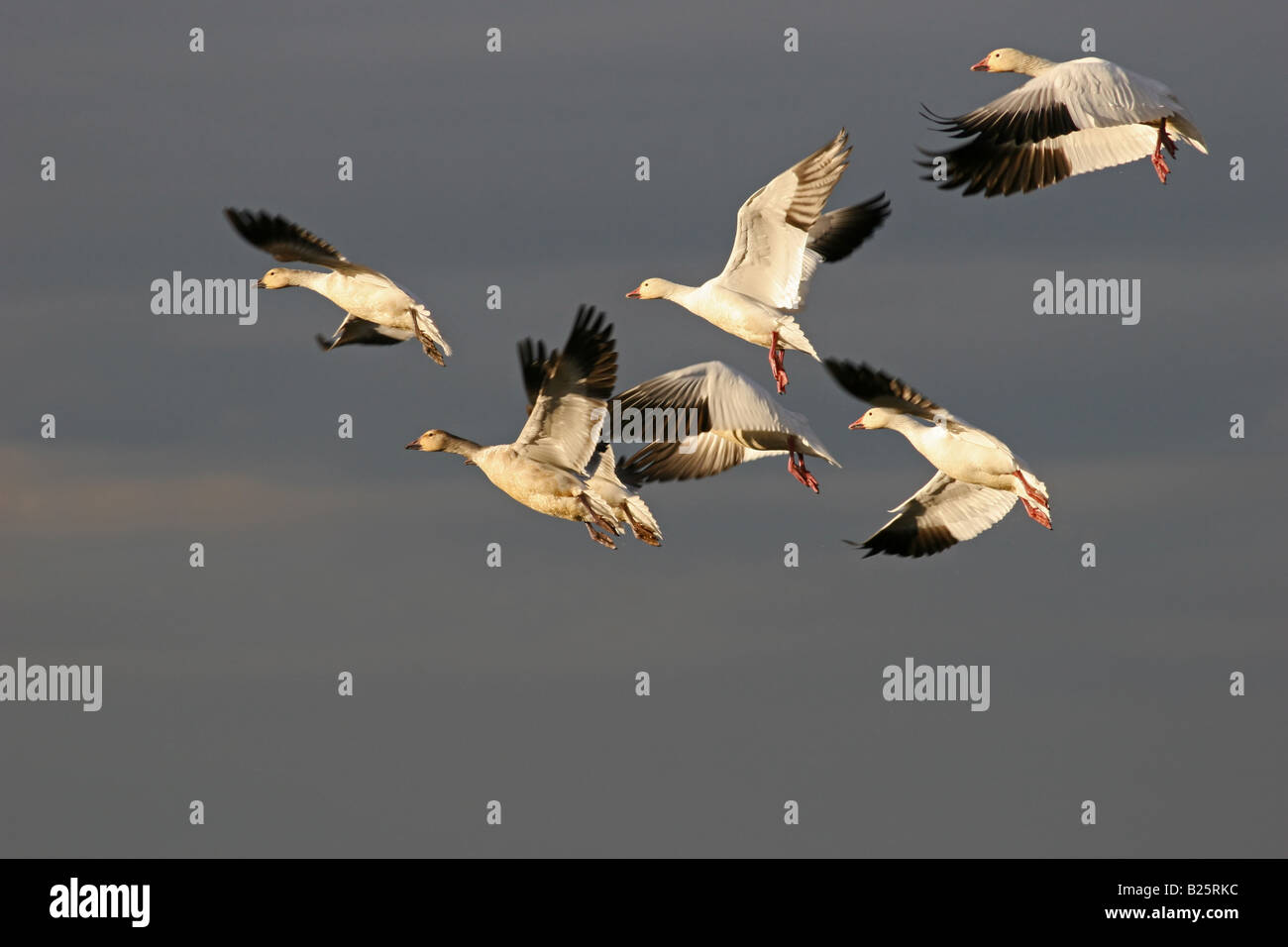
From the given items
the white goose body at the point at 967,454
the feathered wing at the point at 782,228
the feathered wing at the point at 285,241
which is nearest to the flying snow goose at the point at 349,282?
Result: the feathered wing at the point at 285,241

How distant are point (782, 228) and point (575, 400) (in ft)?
16.5

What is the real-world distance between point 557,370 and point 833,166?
5433 mm

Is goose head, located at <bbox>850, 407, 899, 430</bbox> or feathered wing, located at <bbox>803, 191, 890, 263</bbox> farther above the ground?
feathered wing, located at <bbox>803, 191, 890, 263</bbox>

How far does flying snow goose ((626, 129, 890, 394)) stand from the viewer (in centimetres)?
2961

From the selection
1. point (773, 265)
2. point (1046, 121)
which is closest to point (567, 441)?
point (773, 265)

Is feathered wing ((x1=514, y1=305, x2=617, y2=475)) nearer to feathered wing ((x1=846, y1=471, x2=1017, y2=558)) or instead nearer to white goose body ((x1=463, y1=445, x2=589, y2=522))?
white goose body ((x1=463, y1=445, x2=589, y2=522))

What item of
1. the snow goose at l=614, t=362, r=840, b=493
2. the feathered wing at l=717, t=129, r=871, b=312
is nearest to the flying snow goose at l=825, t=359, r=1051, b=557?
the snow goose at l=614, t=362, r=840, b=493

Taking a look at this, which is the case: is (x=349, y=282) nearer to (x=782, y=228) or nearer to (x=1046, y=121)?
(x=782, y=228)

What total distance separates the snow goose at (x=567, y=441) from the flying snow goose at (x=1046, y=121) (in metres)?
4.20

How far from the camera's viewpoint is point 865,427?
1146 inches

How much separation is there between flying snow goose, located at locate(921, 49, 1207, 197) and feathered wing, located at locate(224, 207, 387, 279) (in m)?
7.11

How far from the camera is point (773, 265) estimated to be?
30391 millimetres
